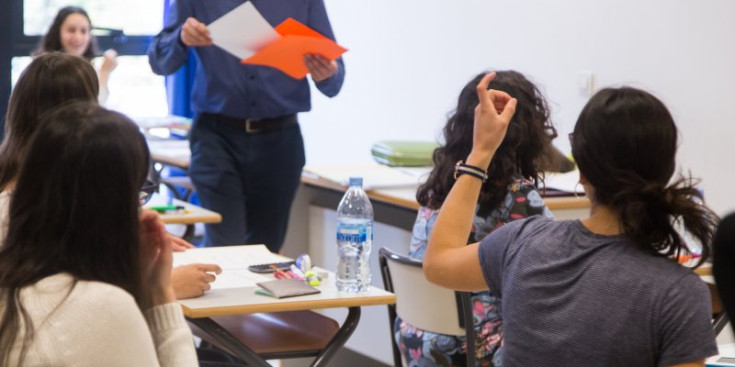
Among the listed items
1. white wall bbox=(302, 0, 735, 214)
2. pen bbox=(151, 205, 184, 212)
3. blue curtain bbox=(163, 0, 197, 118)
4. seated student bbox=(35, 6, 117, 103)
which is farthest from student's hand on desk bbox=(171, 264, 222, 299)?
blue curtain bbox=(163, 0, 197, 118)

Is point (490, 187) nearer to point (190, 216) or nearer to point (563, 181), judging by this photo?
point (563, 181)

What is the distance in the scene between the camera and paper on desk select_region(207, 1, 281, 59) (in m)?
3.62

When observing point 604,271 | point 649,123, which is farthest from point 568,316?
point 649,123

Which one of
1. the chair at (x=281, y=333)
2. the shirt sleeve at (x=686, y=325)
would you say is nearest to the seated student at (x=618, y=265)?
the shirt sleeve at (x=686, y=325)

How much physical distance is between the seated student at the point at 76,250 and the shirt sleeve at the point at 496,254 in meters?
0.60

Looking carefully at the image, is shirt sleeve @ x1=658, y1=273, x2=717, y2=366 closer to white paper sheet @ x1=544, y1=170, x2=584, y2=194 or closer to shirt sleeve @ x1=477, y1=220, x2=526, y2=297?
shirt sleeve @ x1=477, y1=220, x2=526, y2=297

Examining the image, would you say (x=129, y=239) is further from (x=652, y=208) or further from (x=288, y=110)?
(x=288, y=110)

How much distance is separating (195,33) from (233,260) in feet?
3.06

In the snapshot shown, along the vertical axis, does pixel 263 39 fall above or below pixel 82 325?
above

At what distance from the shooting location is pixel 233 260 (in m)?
3.28

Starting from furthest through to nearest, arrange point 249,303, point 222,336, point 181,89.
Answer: point 181,89, point 222,336, point 249,303

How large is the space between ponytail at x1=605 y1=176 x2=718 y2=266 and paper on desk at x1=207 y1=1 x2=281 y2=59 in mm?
2103

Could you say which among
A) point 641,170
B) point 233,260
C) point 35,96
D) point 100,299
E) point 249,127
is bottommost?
point 233,260

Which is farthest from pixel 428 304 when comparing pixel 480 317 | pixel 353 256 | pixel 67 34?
pixel 67 34
